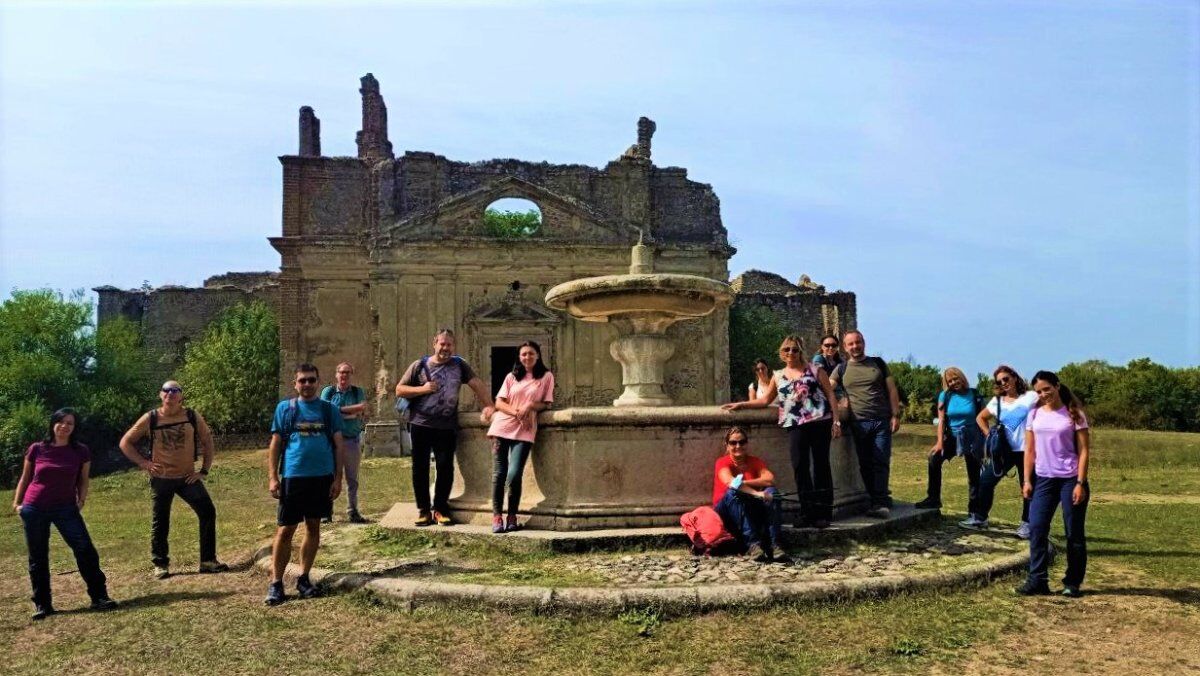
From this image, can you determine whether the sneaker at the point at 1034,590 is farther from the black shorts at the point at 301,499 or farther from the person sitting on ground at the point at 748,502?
the black shorts at the point at 301,499

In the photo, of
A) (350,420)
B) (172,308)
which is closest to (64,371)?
(172,308)

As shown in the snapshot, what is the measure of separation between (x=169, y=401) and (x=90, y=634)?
2243 mm

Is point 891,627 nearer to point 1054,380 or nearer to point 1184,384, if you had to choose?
point 1054,380

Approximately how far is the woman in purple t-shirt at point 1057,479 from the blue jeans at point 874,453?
177 centimetres

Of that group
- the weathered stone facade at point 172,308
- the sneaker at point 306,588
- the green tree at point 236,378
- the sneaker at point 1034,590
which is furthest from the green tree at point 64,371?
the sneaker at point 1034,590

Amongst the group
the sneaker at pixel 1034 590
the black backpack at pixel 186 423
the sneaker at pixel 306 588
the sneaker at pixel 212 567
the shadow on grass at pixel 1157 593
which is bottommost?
the shadow on grass at pixel 1157 593

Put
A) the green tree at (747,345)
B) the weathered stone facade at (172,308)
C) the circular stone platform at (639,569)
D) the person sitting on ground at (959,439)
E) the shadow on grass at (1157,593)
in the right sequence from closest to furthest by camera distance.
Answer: the circular stone platform at (639,569), the shadow on grass at (1157,593), the person sitting on ground at (959,439), the green tree at (747,345), the weathered stone facade at (172,308)

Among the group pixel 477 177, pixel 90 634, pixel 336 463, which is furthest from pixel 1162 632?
pixel 477 177

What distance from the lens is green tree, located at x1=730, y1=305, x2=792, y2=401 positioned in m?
35.8

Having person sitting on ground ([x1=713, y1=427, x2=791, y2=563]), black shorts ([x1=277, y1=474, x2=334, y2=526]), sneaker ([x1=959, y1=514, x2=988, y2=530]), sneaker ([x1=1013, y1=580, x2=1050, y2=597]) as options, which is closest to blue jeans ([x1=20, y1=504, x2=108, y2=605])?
black shorts ([x1=277, y1=474, x2=334, y2=526])

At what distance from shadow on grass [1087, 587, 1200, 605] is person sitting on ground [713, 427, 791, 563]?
2192 millimetres

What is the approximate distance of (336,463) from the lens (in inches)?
239

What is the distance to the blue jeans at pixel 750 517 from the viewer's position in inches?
242

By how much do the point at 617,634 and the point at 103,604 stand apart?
3.83 m
